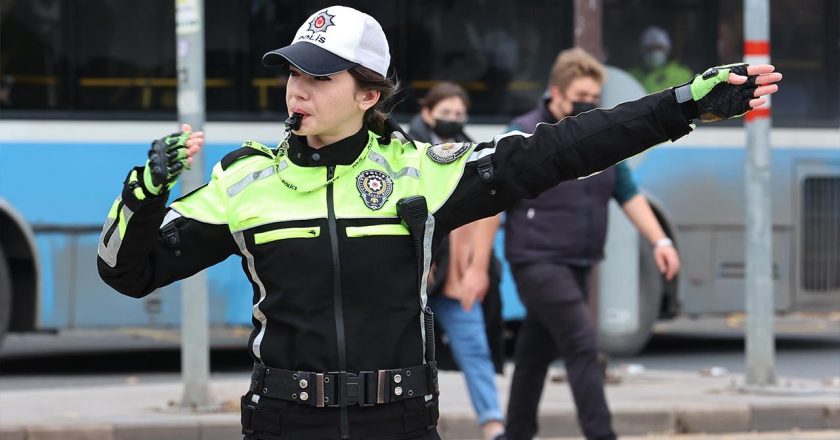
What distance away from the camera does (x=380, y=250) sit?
11.8 ft

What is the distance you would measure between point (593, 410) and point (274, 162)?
375 centimetres

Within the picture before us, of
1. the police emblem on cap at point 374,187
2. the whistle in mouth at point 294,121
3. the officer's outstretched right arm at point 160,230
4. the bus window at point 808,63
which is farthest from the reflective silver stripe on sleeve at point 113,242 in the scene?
the bus window at point 808,63

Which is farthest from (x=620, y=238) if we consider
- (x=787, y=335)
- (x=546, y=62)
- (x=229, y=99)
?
(x=787, y=335)

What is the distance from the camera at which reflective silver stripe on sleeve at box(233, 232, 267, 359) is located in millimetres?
3635

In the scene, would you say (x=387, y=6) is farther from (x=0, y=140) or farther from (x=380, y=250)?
(x=380, y=250)

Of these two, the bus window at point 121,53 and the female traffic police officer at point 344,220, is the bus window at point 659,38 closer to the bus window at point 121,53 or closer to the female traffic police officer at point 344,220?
the bus window at point 121,53

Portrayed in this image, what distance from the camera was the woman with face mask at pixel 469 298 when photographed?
796 centimetres

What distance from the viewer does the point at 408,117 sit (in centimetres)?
1222

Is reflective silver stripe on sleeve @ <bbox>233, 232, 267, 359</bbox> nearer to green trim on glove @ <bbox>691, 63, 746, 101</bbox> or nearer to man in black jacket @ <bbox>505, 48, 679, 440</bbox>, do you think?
green trim on glove @ <bbox>691, 63, 746, 101</bbox>

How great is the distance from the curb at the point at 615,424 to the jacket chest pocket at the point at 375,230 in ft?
16.8

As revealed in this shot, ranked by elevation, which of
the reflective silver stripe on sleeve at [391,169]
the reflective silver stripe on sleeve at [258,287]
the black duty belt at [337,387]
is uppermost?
the reflective silver stripe on sleeve at [391,169]

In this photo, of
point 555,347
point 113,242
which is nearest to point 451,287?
point 555,347

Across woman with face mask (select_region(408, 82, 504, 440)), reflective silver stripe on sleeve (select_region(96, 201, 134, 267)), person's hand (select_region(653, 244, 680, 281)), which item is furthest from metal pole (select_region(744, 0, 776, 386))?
reflective silver stripe on sleeve (select_region(96, 201, 134, 267))

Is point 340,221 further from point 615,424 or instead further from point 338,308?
point 615,424
